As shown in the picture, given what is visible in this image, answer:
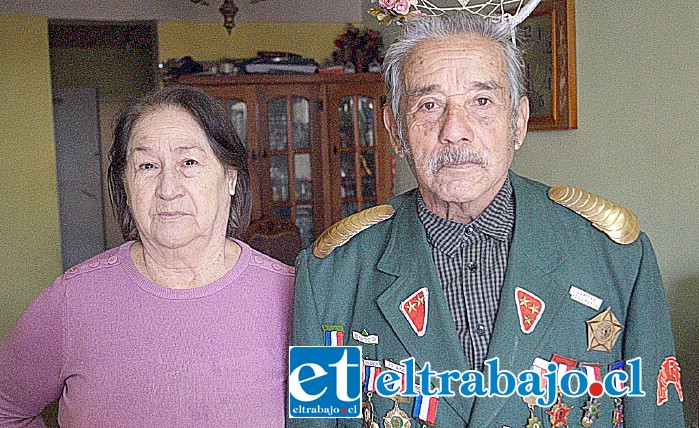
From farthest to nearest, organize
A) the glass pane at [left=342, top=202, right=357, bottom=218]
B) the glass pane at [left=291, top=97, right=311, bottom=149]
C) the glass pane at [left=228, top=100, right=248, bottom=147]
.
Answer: the glass pane at [left=342, top=202, right=357, bottom=218] < the glass pane at [left=291, top=97, right=311, bottom=149] < the glass pane at [left=228, top=100, right=248, bottom=147]

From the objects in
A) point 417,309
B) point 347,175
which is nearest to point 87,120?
point 347,175

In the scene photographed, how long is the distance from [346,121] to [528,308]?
149 inches

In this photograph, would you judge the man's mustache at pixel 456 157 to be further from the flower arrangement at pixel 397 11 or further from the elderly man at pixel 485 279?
the flower arrangement at pixel 397 11

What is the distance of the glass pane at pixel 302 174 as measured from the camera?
499 cm

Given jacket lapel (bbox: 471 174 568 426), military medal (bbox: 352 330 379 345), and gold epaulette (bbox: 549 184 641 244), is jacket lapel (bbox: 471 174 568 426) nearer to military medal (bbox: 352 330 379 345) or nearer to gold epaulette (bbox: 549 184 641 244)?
gold epaulette (bbox: 549 184 641 244)

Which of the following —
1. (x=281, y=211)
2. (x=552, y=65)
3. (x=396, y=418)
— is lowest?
(x=396, y=418)

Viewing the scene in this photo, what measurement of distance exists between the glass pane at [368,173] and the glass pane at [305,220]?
388 millimetres

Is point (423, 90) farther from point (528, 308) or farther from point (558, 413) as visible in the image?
point (558, 413)

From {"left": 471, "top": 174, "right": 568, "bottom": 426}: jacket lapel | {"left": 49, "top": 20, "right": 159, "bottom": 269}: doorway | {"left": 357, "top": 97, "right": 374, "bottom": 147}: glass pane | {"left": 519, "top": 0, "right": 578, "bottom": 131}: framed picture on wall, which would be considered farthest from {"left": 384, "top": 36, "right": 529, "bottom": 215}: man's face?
{"left": 49, "top": 20, "right": 159, "bottom": 269}: doorway

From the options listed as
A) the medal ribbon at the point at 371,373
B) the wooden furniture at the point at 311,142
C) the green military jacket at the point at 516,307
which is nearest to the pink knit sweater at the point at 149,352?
the green military jacket at the point at 516,307

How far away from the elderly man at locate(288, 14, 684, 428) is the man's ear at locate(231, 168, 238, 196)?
30 centimetres

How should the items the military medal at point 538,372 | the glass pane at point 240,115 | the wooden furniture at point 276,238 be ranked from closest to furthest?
the military medal at point 538,372 → the wooden furniture at point 276,238 → the glass pane at point 240,115

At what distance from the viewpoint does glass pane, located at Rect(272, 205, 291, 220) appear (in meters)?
4.98

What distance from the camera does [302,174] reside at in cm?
501
